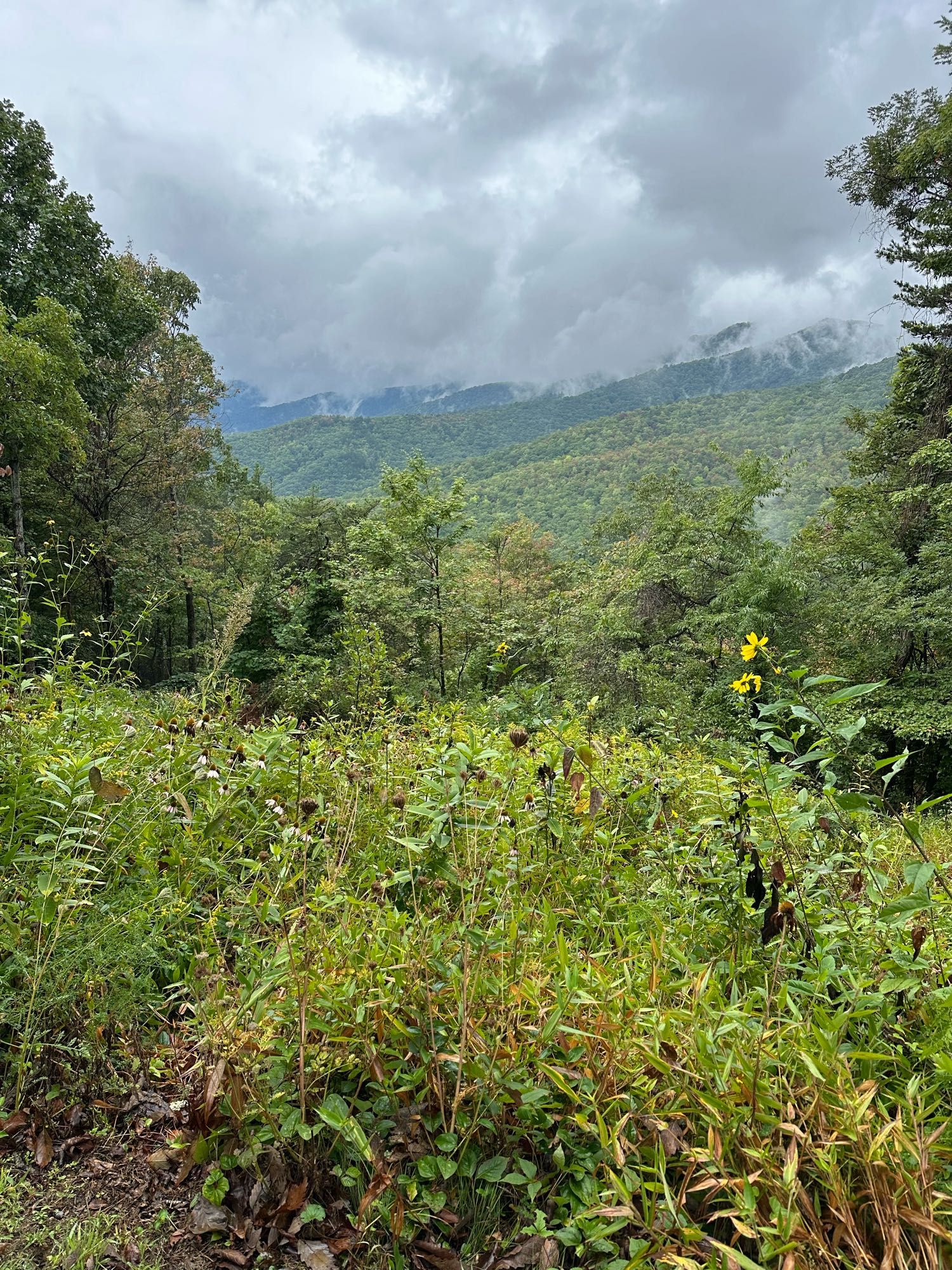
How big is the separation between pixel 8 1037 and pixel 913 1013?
2.22m

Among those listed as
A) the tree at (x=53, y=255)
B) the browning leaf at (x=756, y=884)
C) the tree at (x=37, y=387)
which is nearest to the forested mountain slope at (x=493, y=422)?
the tree at (x=53, y=255)

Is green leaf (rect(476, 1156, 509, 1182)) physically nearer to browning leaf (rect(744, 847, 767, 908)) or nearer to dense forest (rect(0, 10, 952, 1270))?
dense forest (rect(0, 10, 952, 1270))

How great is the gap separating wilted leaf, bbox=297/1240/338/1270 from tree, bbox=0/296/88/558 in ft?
33.5

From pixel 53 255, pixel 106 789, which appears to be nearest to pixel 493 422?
pixel 53 255

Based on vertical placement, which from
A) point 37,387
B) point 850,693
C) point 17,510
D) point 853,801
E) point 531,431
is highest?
point 531,431

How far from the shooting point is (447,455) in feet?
316

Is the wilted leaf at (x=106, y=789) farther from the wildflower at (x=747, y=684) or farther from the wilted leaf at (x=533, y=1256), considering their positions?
the wildflower at (x=747, y=684)

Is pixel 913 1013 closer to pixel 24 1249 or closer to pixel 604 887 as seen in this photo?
pixel 604 887

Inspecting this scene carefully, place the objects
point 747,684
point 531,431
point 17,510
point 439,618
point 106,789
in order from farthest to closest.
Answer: point 531,431 → point 439,618 → point 17,510 → point 747,684 → point 106,789

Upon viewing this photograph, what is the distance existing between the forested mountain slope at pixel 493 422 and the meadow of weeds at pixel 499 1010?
41.0 m

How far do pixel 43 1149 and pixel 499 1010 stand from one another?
3.46 ft

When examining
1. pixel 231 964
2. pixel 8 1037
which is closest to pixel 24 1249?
pixel 8 1037

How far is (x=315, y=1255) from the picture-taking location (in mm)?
1178

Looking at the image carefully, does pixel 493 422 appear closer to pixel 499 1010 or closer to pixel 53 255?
pixel 53 255
